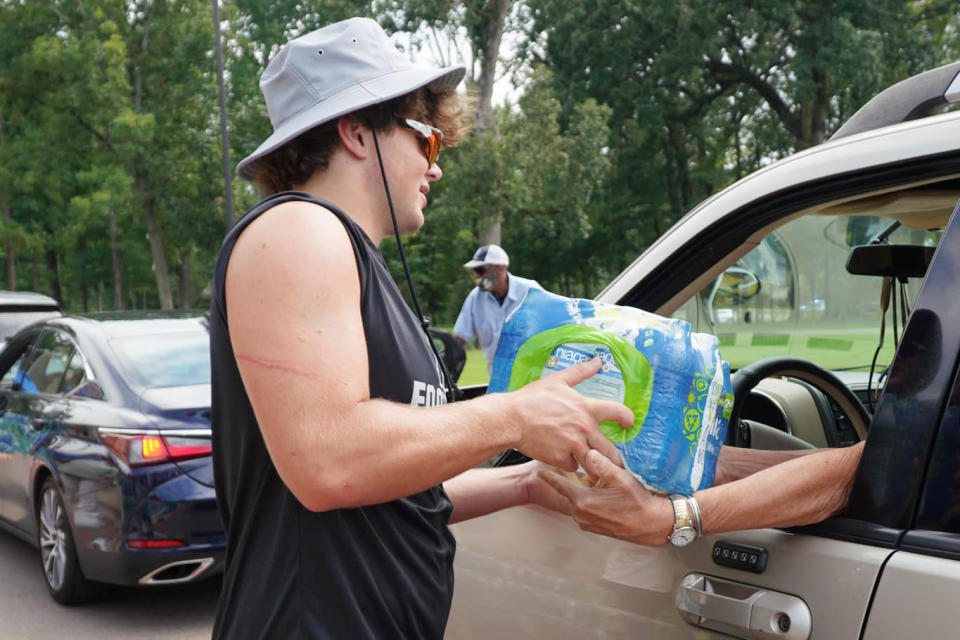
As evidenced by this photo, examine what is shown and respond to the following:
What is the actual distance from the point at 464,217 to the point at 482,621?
2360cm

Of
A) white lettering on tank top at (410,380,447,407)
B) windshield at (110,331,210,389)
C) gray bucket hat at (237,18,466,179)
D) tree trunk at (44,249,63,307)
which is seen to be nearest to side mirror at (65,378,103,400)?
Result: windshield at (110,331,210,389)

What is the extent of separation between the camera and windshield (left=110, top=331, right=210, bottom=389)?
5.43 m

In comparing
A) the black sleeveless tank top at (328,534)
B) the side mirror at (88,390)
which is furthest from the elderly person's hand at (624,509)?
the side mirror at (88,390)

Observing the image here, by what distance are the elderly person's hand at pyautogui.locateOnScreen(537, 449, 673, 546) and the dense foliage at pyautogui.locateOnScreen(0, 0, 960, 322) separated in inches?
911

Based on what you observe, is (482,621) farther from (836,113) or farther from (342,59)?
(836,113)

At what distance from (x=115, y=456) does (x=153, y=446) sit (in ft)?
0.68

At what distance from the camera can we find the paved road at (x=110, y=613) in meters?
5.01

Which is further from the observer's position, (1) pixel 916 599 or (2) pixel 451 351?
(2) pixel 451 351

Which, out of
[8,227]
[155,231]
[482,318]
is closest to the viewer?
[482,318]

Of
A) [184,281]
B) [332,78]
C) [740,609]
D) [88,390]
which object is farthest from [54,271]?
[740,609]

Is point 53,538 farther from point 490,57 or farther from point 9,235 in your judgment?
point 9,235

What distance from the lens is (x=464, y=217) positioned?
84.3ft

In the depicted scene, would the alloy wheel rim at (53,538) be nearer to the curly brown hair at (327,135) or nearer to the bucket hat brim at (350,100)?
the curly brown hair at (327,135)

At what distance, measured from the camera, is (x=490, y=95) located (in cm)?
2561
